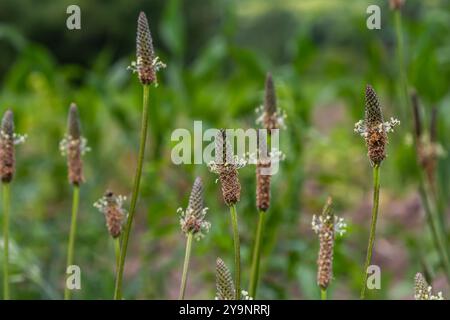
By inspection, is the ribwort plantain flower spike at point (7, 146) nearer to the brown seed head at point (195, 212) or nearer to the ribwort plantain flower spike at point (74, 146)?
the ribwort plantain flower spike at point (74, 146)

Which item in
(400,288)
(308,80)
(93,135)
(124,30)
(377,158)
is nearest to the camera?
(377,158)

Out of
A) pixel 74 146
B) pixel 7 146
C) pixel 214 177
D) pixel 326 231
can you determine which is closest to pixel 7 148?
pixel 7 146

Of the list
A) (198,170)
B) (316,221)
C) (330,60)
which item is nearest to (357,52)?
(330,60)

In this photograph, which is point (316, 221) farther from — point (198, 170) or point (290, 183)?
point (198, 170)

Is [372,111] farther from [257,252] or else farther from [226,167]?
[257,252]

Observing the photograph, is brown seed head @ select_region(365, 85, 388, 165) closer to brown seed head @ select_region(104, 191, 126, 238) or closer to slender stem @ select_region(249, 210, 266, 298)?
slender stem @ select_region(249, 210, 266, 298)

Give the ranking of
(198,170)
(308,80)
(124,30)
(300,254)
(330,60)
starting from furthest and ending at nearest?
(124,30), (308,80), (330,60), (198,170), (300,254)

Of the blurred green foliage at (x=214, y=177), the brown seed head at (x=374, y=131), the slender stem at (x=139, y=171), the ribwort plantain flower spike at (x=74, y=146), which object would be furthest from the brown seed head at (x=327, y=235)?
the blurred green foliage at (x=214, y=177)
